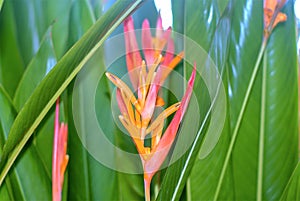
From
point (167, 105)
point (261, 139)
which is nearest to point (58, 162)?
point (167, 105)

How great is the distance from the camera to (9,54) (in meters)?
0.61

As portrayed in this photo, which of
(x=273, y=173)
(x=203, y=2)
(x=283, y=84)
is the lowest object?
(x=273, y=173)

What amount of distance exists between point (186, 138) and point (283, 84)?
210 millimetres

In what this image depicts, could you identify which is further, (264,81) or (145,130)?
(264,81)

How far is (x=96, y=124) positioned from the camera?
0.55m

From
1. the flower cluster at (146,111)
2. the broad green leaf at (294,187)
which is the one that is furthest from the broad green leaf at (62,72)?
the broad green leaf at (294,187)

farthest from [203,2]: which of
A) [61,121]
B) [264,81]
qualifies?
[61,121]

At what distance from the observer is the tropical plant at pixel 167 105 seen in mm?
510

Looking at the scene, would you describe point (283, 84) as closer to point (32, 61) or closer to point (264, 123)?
point (264, 123)

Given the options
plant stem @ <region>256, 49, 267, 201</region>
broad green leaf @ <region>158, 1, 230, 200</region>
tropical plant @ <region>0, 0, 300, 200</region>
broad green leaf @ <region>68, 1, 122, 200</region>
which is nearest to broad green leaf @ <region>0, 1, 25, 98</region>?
tropical plant @ <region>0, 0, 300, 200</region>

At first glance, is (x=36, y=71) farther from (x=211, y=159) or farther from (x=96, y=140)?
(x=211, y=159)

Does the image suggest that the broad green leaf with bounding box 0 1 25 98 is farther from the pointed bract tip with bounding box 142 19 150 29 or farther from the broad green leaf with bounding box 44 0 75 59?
the pointed bract tip with bounding box 142 19 150 29

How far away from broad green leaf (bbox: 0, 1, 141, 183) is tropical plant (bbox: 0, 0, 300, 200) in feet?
0.27

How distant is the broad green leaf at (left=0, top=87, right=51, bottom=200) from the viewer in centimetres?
52
